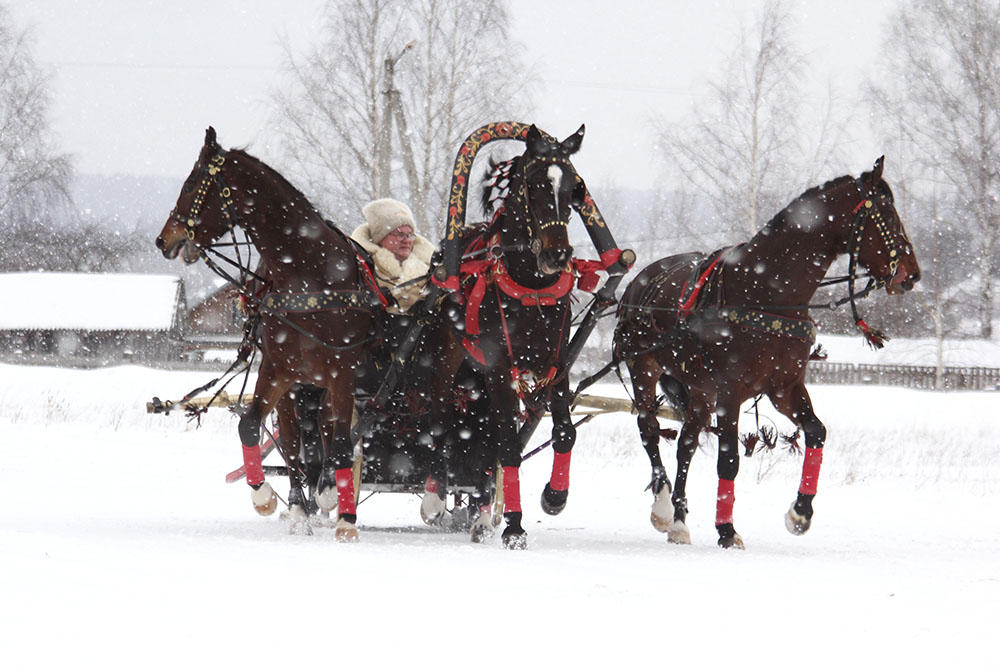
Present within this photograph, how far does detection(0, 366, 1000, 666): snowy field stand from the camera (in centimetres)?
327

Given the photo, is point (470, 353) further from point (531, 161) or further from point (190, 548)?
point (190, 548)

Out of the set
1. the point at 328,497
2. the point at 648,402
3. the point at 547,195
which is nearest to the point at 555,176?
the point at 547,195

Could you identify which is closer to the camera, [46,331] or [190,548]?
[190,548]

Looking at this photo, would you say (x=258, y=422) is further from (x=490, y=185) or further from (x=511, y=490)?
(x=490, y=185)

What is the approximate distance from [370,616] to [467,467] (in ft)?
12.6

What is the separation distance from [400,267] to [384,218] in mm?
363

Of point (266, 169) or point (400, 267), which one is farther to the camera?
point (400, 267)

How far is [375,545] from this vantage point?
19.5 feet

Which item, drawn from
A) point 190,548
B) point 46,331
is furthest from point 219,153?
point 46,331

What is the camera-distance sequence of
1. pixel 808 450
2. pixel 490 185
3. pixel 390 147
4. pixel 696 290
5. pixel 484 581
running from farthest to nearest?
pixel 390 147
pixel 696 290
pixel 808 450
pixel 490 185
pixel 484 581

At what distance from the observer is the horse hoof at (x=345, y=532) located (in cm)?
618

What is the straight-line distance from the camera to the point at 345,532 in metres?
6.21

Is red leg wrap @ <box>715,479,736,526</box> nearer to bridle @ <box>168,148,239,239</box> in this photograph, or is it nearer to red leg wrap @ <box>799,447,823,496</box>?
red leg wrap @ <box>799,447,823,496</box>

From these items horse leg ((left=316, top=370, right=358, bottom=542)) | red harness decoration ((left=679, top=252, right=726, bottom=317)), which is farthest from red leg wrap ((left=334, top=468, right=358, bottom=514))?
red harness decoration ((left=679, top=252, right=726, bottom=317))
